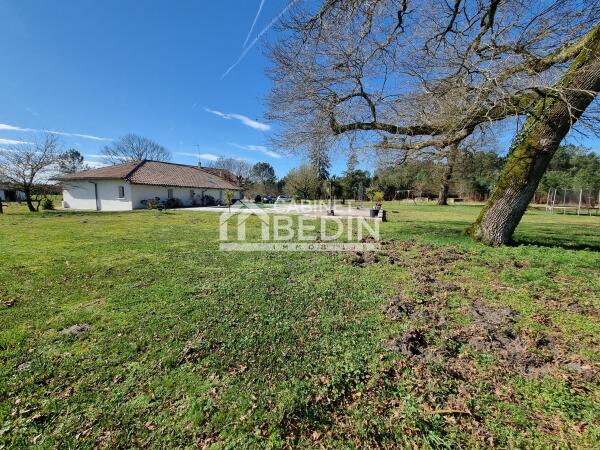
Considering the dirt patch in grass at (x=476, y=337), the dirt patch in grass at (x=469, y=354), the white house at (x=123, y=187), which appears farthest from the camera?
the white house at (x=123, y=187)

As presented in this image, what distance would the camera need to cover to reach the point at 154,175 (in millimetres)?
25297

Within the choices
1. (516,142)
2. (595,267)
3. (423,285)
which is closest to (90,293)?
(423,285)

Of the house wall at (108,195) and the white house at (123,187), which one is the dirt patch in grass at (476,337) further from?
the white house at (123,187)

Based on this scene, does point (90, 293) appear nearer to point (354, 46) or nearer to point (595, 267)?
point (354, 46)

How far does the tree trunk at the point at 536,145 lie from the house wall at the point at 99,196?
80.4 feet

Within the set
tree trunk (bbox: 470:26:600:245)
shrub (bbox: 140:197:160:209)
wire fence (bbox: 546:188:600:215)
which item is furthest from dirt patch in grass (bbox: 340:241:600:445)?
wire fence (bbox: 546:188:600:215)

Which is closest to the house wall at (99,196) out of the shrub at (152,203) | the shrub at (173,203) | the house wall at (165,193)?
the house wall at (165,193)

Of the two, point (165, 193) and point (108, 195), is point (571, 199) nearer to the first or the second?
point (165, 193)

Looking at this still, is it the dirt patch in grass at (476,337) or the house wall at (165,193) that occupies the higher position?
the house wall at (165,193)

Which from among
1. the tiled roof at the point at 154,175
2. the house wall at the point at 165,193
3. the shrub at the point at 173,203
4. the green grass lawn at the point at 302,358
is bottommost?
the green grass lawn at the point at 302,358

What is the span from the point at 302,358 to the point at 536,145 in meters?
6.86

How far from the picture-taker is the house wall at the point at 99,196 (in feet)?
72.9

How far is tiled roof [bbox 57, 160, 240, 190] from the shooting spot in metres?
22.9

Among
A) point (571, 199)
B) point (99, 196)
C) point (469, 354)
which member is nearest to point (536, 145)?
point (469, 354)
